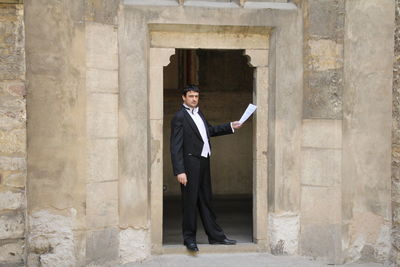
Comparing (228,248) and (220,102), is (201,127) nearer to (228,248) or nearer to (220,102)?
(228,248)

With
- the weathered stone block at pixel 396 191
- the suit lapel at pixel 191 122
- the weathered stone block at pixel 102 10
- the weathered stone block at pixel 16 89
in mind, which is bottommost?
the weathered stone block at pixel 396 191

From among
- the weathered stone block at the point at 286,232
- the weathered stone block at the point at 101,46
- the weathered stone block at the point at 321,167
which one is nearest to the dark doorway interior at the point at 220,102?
the weathered stone block at the point at 286,232

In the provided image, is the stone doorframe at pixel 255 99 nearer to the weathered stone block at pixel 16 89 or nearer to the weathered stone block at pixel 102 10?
the weathered stone block at pixel 102 10

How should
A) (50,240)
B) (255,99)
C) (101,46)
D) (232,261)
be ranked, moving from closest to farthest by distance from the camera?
(50,240), (101,46), (232,261), (255,99)

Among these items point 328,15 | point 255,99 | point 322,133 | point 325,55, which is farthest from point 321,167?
point 328,15

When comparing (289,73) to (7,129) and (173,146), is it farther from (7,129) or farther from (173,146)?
(7,129)

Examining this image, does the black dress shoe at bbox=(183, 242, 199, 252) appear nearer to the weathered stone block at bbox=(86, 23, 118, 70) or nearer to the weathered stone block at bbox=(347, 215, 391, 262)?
the weathered stone block at bbox=(347, 215, 391, 262)

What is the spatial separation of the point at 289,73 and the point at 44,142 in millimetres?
2465

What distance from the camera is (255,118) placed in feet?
19.0

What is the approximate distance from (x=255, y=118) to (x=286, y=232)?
121cm

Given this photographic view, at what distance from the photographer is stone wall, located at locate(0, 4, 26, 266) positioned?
15.3 ft

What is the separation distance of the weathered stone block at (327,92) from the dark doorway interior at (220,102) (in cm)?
406

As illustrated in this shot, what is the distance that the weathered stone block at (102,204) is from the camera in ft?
17.1

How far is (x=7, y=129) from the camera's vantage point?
4684mm
